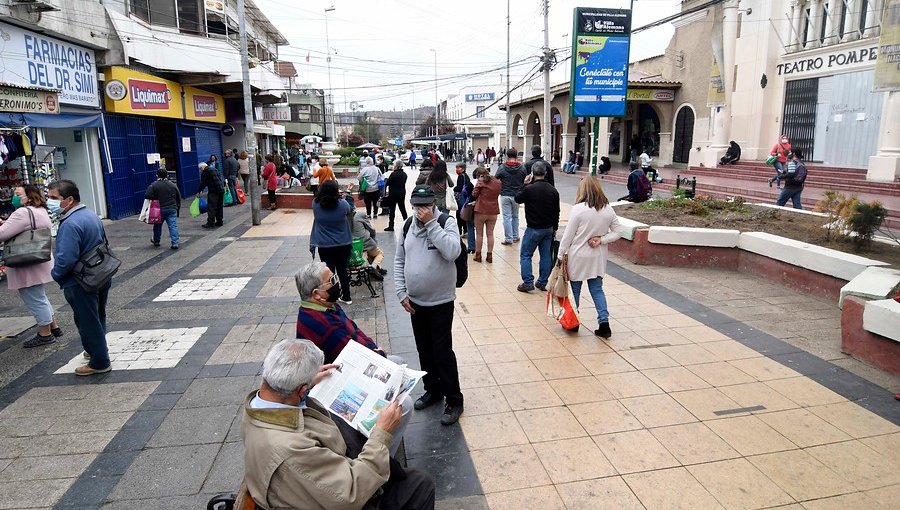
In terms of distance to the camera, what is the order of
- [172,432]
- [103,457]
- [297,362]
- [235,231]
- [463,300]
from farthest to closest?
[235,231] < [463,300] < [172,432] < [103,457] < [297,362]

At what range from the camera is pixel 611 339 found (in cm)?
584

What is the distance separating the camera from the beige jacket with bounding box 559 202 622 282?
5719 mm

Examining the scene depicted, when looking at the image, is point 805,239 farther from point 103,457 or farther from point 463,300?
point 103,457

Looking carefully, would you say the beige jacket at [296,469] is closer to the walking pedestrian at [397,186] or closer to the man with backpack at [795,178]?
the walking pedestrian at [397,186]

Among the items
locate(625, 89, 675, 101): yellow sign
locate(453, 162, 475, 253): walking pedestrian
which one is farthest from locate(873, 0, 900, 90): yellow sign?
locate(625, 89, 675, 101): yellow sign

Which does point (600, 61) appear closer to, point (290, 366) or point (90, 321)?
point (90, 321)

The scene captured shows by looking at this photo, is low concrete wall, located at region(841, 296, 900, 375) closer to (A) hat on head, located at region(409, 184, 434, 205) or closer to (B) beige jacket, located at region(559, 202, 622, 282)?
(B) beige jacket, located at region(559, 202, 622, 282)

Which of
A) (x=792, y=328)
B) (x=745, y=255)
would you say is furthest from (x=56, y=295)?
(x=745, y=255)

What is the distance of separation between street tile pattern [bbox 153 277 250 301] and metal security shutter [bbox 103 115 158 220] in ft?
26.5

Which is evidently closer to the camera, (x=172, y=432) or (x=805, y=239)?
(x=172, y=432)

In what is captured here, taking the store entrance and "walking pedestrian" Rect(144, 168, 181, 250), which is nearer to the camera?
"walking pedestrian" Rect(144, 168, 181, 250)

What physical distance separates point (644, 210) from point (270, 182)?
1089cm

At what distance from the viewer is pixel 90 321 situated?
5035 mm

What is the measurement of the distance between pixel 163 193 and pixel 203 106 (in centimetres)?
1225
